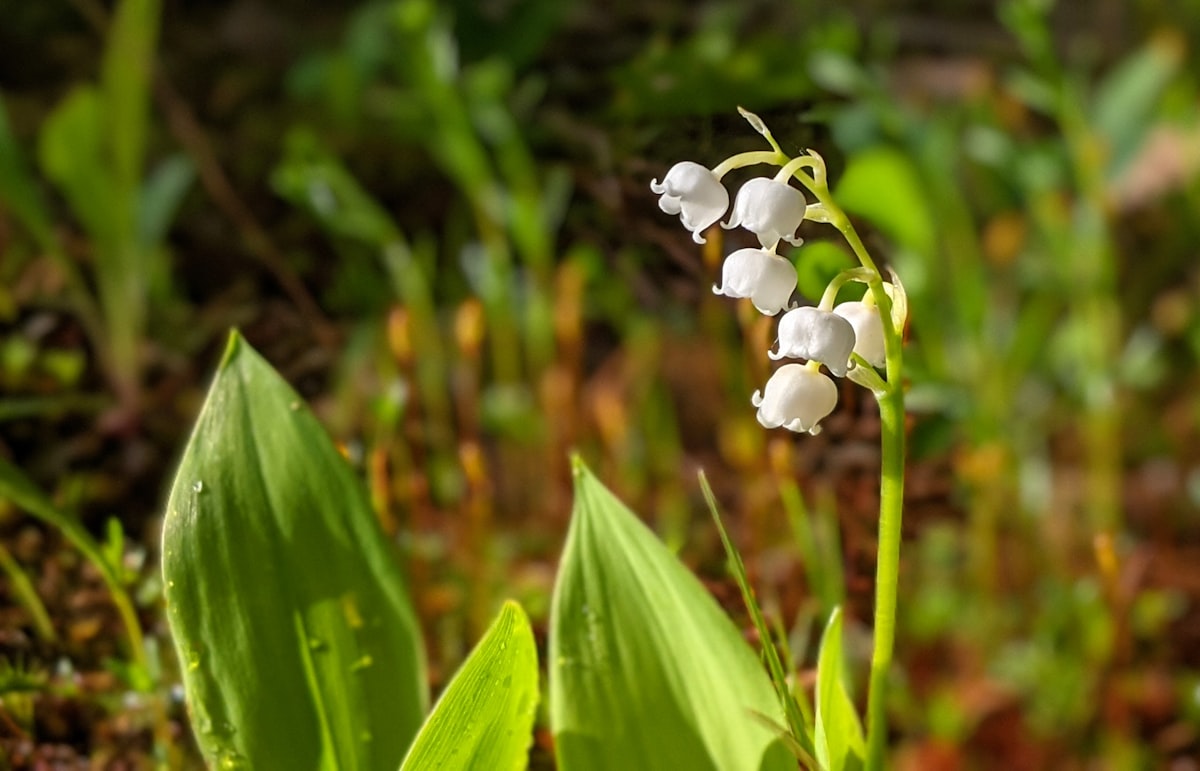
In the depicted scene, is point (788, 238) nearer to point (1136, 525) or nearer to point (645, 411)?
point (645, 411)

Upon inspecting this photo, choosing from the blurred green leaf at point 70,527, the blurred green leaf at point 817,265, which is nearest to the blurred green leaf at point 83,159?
the blurred green leaf at point 70,527

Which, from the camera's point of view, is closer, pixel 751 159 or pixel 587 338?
pixel 751 159

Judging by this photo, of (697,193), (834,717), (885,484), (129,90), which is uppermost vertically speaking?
(129,90)

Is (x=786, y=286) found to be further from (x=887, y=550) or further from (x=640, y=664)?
(x=640, y=664)

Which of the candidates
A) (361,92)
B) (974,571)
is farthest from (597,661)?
(361,92)

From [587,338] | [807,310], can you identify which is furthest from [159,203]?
[807,310]

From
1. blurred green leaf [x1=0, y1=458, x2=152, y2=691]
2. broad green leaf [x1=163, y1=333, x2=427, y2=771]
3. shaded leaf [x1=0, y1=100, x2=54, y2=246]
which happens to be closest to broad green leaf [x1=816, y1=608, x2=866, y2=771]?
broad green leaf [x1=163, y1=333, x2=427, y2=771]

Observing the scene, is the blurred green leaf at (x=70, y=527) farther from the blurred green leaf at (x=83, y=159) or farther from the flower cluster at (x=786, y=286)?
the blurred green leaf at (x=83, y=159)
